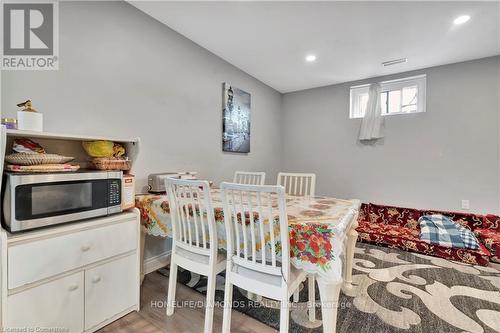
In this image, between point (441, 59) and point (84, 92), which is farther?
point (441, 59)

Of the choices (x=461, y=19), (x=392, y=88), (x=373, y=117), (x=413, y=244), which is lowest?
(x=413, y=244)

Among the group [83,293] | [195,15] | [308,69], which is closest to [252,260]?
[83,293]

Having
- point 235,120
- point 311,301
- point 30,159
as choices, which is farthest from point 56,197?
point 235,120

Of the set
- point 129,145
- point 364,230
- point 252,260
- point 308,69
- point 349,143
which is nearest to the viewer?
A: point 252,260

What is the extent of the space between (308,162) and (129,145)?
3.29 metres

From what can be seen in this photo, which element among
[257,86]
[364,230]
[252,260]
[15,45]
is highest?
[257,86]

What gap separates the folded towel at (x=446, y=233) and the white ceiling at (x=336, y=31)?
6.87 ft

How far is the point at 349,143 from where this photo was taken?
3979 millimetres

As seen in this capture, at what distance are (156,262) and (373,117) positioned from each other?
11.9 feet

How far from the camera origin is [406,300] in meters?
1.77

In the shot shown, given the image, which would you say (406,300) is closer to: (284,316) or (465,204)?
(284,316)

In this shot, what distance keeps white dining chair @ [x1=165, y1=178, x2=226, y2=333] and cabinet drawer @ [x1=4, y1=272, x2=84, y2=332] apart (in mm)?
524

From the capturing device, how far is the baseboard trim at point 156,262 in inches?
87.4

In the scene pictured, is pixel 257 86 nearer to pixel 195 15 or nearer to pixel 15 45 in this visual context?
pixel 195 15
